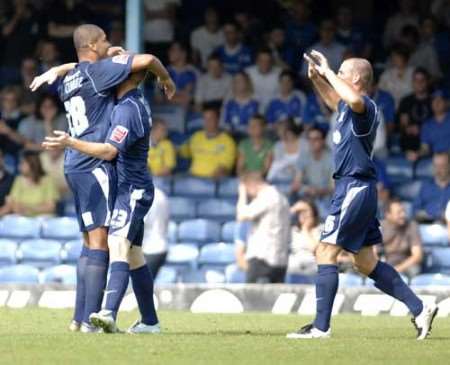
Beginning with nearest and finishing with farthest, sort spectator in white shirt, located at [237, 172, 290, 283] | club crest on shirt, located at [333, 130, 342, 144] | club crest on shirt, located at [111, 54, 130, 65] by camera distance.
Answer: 1. club crest on shirt, located at [333, 130, 342, 144]
2. club crest on shirt, located at [111, 54, 130, 65]
3. spectator in white shirt, located at [237, 172, 290, 283]

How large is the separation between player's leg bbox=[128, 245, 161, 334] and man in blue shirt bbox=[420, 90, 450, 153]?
760cm

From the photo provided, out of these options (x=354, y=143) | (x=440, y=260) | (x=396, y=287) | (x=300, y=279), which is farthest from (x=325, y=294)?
(x=440, y=260)

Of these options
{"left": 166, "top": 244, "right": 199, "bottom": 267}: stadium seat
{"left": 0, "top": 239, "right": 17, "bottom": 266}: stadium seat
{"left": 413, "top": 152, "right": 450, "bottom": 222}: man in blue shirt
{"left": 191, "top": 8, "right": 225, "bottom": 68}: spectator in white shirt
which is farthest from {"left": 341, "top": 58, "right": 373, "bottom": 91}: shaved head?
{"left": 191, "top": 8, "right": 225, "bottom": 68}: spectator in white shirt

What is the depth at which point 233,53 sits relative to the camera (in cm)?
1933

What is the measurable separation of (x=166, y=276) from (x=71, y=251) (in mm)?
1233

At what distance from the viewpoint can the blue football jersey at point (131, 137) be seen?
984cm

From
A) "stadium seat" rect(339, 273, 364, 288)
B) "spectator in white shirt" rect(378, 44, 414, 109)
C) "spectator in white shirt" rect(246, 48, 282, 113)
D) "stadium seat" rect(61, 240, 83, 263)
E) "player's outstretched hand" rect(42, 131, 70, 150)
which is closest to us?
"player's outstretched hand" rect(42, 131, 70, 150)

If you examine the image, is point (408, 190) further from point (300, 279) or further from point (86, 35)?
point (86, 35)

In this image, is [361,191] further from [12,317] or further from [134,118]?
[12,317]

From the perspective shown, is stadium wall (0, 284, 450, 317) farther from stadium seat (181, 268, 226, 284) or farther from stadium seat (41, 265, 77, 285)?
stadium seat (181, 268, 226, 284)

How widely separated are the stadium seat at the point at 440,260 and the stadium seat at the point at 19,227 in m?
4.42

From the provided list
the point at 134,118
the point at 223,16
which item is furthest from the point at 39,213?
the point at 134,118

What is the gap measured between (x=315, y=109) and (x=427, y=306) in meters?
8.31

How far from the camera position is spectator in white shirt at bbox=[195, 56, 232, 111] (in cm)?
1883
